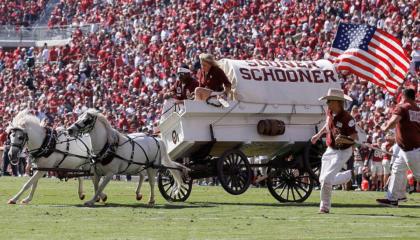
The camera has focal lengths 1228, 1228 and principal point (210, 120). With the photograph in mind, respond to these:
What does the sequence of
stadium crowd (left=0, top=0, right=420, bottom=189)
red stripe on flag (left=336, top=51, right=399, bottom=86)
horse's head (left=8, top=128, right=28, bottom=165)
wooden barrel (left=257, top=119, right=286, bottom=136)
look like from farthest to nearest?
stadium crowd (left=0, top=0, right=420, bottom=189) → red stripe on flag (left=336, top=51, right=399, bottom=86) → wooden barrel (left=257, top=119, right=286, bottom=136) → horse's head (left=8, top=128, right=28, bottom=165)

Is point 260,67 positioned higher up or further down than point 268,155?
higher up

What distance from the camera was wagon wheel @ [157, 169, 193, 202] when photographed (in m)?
24.0

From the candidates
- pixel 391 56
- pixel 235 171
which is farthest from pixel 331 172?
pixel 391 56

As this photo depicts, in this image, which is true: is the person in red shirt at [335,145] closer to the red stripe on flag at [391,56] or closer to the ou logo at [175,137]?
the ou logo at [175,137]

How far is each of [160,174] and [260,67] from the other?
114 inches

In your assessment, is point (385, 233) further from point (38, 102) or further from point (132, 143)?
point (38, 102)

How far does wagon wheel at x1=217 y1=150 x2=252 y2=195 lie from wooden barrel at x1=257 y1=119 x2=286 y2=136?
637 mm

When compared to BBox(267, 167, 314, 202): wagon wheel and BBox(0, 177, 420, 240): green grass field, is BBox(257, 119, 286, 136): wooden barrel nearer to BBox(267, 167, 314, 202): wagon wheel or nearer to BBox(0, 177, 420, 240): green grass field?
Answer: BBox(267, 167, 314, 202): wagon wheel

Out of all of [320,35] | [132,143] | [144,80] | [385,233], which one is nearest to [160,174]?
[132,143]

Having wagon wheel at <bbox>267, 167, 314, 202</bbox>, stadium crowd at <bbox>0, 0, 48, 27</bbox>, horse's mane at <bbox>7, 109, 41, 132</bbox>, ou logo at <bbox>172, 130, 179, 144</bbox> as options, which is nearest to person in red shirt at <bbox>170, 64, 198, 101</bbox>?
ou logo at <bbox>172, 130, 179, 144</bbox>

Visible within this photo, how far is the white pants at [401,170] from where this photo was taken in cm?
2056

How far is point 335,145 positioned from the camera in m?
19.4

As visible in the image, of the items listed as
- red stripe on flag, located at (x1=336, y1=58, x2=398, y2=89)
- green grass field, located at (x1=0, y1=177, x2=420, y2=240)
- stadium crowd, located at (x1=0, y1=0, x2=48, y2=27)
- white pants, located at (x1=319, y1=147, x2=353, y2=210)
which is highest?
stadium crowd, located at (x1=0, y1=0, x2=48, y2=27)

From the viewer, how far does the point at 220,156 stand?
76.8ft
